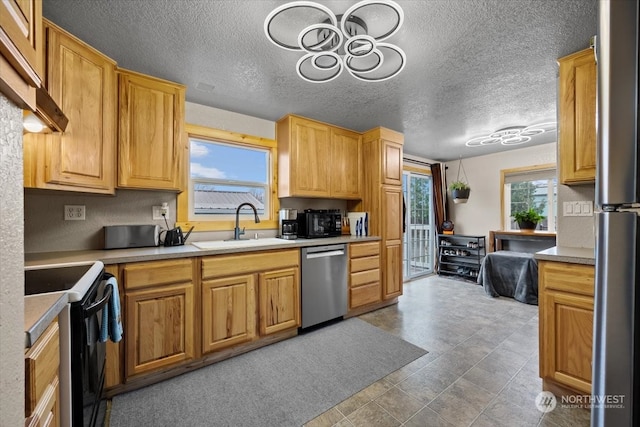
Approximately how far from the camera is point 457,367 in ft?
6.67

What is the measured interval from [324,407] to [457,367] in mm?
1130

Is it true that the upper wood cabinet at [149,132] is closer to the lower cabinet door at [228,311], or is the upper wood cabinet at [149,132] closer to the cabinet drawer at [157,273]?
the cabinet drawer at [157,273]

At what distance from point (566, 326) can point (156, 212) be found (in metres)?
3.28

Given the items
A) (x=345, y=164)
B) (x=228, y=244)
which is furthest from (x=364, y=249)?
(x=228, y=244)

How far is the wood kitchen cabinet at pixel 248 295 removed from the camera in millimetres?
2086

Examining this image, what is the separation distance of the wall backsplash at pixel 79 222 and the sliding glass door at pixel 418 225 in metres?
4.06

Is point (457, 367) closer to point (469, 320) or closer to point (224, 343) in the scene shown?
point (469, 320)

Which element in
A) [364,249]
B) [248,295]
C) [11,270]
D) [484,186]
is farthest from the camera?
[484,186]

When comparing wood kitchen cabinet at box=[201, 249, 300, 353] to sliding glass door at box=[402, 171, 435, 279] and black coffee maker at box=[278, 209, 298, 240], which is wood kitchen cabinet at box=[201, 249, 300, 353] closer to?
black coffee maker at box=[278, 209, 298, 240]

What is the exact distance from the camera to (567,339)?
1643 millimetres

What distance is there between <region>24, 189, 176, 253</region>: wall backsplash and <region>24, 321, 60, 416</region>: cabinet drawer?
1486 mm

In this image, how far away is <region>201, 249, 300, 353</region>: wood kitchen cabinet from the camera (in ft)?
6.84

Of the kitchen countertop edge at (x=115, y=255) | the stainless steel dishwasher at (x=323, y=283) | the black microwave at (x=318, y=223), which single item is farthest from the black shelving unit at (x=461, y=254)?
the kitchen countertop edge at (x=115, y=255)

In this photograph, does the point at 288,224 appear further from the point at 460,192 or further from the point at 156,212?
the point at 460,192
